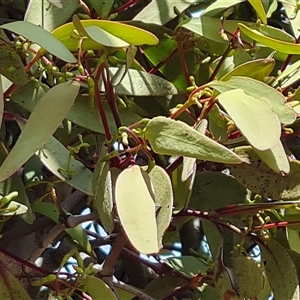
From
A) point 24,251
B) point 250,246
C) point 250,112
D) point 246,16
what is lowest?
point 250,246

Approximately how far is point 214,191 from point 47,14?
205mm

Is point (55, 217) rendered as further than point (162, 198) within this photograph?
Yes

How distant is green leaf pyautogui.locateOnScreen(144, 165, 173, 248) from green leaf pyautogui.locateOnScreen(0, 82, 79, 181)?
8 centimetres

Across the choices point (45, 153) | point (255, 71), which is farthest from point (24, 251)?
point (255, 71)

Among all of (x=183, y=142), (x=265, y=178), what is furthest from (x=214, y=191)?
(x=183, y=142)

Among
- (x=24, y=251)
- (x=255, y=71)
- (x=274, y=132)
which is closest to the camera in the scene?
(x=274, y=132)

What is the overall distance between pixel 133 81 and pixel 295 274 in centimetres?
21

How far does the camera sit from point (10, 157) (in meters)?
0.41

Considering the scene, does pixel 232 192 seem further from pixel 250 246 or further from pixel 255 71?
pixel 250 246

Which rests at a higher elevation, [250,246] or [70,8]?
[70,8]

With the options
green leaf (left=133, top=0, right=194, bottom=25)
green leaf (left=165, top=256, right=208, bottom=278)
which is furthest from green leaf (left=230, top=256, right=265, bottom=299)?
green leaf (left=133, top=0, right=194, bottom=25)

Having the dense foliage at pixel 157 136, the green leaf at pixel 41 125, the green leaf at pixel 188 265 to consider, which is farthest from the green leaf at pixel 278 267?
the green leaf at pixel 41 125

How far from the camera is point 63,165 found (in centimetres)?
52

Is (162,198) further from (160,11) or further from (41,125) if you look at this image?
(160,11)
